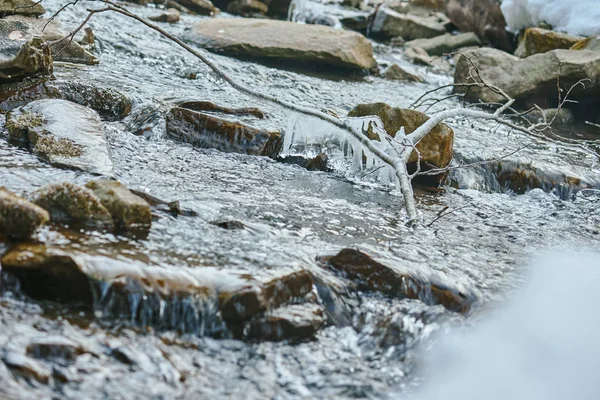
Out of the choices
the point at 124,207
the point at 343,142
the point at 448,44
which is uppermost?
the point at 448,44

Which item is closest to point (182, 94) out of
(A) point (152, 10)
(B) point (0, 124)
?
(B) point (0, 124)

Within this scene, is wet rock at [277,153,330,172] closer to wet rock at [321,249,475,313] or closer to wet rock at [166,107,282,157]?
wet rock at [166,107,282,157]

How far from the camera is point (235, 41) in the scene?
1032 cm

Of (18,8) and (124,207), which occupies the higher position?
(18,8)

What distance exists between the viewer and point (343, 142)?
5.91 metres

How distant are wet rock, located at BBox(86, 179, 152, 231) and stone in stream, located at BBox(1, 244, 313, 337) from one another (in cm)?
50

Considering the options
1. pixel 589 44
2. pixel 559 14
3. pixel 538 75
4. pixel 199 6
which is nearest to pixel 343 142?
pixel 538 75

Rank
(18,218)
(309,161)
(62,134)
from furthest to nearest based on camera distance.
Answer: (309,161) → (62,134) → (18,218)

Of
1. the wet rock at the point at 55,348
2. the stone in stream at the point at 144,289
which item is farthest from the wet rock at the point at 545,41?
the wet rock at the point at 55,348

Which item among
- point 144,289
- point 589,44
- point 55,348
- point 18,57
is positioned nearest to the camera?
point 55,348

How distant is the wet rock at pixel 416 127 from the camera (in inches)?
235

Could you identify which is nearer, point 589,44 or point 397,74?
point 589,44

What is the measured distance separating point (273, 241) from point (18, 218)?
4.95 ft

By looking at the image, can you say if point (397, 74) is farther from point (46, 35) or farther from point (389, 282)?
point (389, 282)
